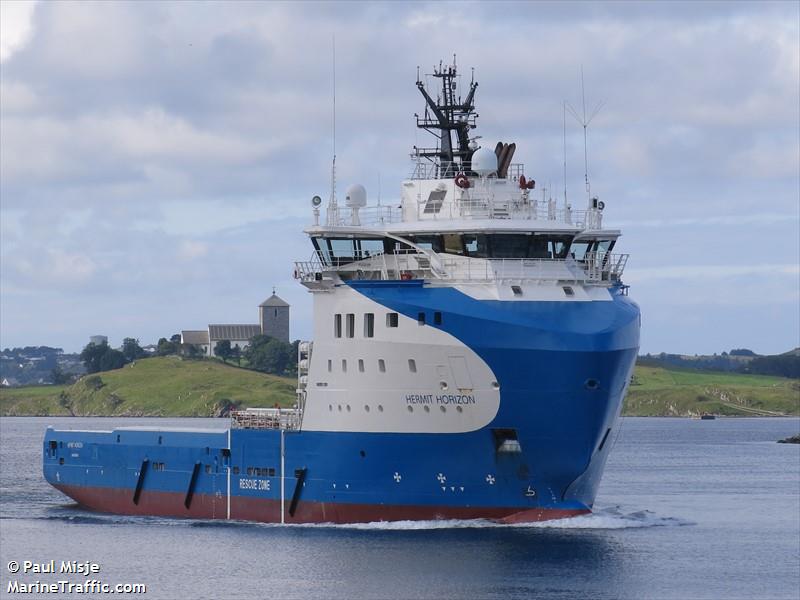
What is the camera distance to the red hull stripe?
172 feet

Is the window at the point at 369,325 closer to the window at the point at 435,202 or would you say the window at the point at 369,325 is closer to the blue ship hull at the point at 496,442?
the blue ship hull at the point at 496,442

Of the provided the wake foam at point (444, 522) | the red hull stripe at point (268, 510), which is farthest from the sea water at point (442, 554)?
the red hull stripe at point (268, 510)

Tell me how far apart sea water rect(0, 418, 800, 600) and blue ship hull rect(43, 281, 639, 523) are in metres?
0.78

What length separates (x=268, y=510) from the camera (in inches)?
2261

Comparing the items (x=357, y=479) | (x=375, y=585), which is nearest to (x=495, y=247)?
(x=357, y=479)

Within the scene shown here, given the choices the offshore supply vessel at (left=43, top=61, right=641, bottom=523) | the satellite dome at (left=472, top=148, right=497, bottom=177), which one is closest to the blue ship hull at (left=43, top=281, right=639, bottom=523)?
the offshore supply vessel at (left=43, top=61, right=641, bottom=523)

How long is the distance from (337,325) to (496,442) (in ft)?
23.7

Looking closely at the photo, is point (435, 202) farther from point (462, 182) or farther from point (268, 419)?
point (268, 419)

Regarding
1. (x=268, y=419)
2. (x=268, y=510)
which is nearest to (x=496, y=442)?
(x=268, y=510)

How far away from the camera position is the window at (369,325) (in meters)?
53.7

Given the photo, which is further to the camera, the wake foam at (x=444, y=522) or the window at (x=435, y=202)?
the window at (x=435, y=202)

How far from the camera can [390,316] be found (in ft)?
174

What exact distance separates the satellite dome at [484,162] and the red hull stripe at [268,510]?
11543mm

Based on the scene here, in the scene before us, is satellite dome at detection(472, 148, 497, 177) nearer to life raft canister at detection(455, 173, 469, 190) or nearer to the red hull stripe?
life raft canister at detection(455, 173, 469, 190)
